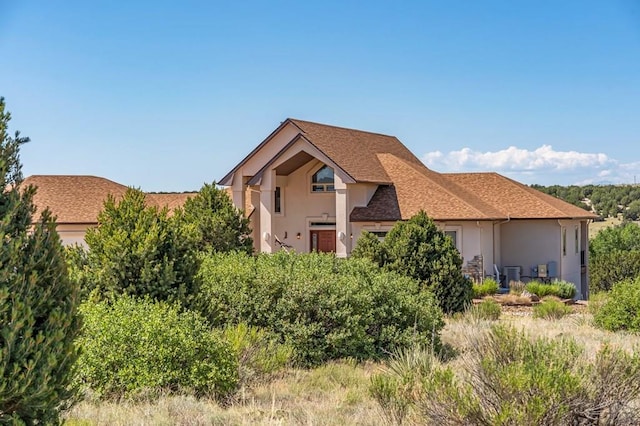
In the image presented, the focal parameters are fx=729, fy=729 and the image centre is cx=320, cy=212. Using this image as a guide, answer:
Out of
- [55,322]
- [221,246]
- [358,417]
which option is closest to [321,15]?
[221,246]

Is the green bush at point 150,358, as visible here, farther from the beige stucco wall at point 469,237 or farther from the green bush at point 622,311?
the beige stucco wall at point 469,237

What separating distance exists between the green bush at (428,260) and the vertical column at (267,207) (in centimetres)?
1089

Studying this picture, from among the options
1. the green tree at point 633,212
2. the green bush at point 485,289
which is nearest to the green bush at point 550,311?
the green bush at point 485,289

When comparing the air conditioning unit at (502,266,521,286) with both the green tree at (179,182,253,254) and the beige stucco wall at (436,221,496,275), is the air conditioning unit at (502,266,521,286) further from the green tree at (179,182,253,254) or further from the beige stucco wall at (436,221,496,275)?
the green tree at (179,182,253,254)

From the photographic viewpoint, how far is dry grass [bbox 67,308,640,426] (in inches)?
312

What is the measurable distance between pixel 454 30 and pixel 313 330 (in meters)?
14.6

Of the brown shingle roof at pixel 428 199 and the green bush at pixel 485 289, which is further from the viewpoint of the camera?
the brown shingle roof at pixel 428 199

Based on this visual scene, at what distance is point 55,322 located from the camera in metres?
5.73

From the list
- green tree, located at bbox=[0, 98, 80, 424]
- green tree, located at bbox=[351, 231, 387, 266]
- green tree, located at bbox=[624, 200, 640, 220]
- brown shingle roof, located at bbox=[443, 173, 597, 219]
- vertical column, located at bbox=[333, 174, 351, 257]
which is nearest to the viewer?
green tree, located at bbox=[0, 98, 80, 424]

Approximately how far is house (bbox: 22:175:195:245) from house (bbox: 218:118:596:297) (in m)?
4.76

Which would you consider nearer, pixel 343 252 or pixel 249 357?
pixel 249 357

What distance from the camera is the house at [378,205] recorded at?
2952 centimetres

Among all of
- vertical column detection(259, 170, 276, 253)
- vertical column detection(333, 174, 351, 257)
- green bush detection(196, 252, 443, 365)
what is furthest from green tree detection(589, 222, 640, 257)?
green bush detection(196, 252, 443, 365)

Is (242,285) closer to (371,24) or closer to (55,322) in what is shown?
(55,322)
